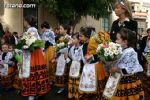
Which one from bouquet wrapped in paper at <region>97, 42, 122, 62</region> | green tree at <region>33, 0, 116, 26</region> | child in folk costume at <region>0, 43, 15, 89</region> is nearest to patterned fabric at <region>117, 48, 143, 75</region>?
bouquet wrapped in paper at <region>97, 42, 122, 62</region>

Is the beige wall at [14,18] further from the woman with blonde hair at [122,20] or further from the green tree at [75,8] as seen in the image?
the woman with blonde hair at [122,20]

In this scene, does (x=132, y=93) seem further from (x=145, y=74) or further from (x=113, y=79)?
(x=145, y=74)

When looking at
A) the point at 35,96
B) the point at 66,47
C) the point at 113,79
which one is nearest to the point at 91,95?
the point at 113,79

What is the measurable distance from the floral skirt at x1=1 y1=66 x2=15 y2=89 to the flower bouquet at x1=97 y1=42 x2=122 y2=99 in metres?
4.47

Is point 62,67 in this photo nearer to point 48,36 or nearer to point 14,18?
point 48,36

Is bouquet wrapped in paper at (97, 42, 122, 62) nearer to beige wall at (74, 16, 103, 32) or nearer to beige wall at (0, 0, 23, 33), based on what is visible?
beige wall at (0, 0, 23, 33)

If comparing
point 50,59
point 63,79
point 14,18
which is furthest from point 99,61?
point 14,18

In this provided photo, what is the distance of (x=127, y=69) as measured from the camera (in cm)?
625

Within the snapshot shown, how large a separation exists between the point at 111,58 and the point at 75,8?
56.4 feet

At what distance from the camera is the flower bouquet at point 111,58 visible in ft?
20.4

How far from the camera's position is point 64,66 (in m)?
9.91

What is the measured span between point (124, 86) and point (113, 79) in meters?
0.20

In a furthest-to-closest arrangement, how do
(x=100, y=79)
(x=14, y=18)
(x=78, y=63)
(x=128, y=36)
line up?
(x=14, y=18), (x=78, y=63), (x=100, y=79), (x=128, y=36)

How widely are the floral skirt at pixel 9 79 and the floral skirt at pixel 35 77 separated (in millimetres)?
2155
